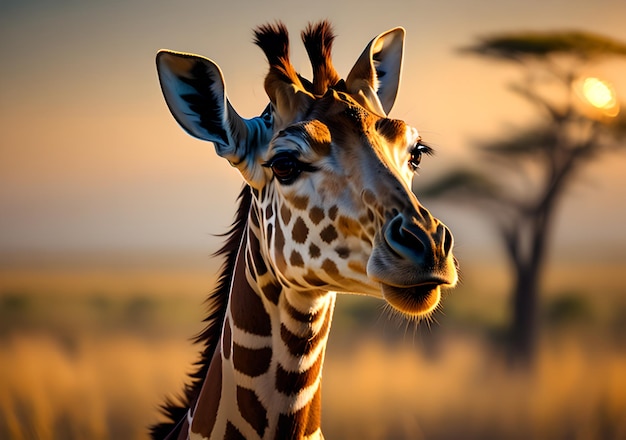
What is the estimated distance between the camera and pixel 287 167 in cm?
270

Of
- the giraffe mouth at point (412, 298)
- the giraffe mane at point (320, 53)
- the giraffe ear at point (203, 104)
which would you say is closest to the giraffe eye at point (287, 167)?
the giraffe ear at point (203, 104)

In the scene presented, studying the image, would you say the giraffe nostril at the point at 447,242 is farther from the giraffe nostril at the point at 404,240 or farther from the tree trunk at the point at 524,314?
the tree trunk at the point at 524,314

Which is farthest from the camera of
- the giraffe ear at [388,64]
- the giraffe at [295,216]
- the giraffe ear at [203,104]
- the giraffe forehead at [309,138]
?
the giraffe ear at [388,64]

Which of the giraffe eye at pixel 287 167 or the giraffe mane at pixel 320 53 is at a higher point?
the giraffe mane at pixel 320 53

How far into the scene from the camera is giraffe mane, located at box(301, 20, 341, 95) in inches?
Answer: 117

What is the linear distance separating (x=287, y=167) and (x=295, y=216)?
161 millimetres

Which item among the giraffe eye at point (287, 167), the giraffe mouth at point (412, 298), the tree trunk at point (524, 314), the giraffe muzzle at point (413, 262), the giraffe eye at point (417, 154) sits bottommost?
the tree trunk at point (524, 314)

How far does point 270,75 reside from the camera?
115 inches

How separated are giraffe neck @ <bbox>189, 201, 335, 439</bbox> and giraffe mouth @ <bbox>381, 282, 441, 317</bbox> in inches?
15.9

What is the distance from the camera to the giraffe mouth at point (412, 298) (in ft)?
7.82

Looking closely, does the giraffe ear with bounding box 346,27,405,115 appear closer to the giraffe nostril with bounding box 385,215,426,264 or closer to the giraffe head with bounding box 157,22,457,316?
the giraffe head with bounding box 157,22,457,316

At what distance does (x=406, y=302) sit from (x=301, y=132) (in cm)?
65

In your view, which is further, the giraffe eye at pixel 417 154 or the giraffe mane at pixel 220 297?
the giraffe mane at pixel 220 297

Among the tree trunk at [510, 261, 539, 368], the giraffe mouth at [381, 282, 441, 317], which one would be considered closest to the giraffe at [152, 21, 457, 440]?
the giraffe mouth at [381, 282, 441, 317]
